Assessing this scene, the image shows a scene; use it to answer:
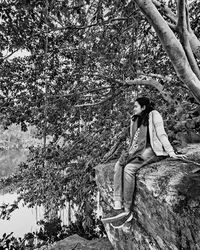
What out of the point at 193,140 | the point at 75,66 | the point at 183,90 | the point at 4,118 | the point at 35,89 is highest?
the point at 75,66

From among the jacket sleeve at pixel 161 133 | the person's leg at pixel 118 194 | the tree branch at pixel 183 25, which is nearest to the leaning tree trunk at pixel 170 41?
the tree branch at pixel 183 25

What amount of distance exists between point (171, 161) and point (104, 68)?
3106 mm

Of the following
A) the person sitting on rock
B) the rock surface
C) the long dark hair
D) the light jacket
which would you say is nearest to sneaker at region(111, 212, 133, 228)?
the person sitting on rock

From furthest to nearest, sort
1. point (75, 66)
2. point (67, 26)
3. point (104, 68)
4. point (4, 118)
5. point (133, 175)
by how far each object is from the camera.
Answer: point (104, 68) → point (75, 66) → point (4, 118) → point (67, 26) → point (133, 175)

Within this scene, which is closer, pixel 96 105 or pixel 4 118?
pixel 4 118

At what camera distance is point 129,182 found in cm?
204

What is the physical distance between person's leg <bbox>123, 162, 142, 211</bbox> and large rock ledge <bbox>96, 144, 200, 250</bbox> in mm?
69

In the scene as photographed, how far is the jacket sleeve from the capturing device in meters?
1.99

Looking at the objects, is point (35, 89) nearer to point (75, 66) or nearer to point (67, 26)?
point (75, 66)

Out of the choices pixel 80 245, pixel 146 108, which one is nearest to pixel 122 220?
pixel 146 108

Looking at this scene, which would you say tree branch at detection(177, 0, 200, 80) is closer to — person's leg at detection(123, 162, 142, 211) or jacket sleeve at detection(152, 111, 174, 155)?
jacket sleeve at detection(152, 111, 174, 155)

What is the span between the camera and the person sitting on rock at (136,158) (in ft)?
6.75

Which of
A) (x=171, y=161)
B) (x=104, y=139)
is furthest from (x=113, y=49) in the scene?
(x=171, y=161)

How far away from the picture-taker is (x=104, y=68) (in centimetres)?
458
